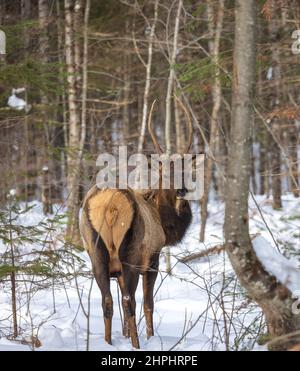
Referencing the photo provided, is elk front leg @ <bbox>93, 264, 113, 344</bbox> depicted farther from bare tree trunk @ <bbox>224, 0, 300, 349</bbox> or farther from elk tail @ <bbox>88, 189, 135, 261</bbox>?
bare tree trunk @ <bbox>224, 0, 300, 349</bbox>

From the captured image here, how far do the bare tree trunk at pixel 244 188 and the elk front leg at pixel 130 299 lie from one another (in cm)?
191

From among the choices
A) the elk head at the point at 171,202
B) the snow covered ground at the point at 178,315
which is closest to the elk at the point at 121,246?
the snow covered ground at the point at 178,315

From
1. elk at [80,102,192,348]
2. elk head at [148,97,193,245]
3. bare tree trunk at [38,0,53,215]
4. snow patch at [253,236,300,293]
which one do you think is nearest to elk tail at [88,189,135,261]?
elk at [80,102,192,348]

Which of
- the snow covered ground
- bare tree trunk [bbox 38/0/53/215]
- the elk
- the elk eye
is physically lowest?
the snow covered ground

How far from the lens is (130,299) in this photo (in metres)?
5.72

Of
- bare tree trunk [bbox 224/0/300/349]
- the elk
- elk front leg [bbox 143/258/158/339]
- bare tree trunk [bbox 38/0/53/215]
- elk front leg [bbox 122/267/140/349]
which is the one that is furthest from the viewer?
bare tree trunk [bbox 38/0/53/215]

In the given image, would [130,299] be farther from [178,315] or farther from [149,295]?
[178,315]

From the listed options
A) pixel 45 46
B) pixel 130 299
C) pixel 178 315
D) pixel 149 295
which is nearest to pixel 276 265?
pixel 130 299

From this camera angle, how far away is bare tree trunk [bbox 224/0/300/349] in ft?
12.9

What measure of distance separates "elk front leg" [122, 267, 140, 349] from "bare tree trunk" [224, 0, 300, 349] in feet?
6.26

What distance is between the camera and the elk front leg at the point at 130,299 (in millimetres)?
5559

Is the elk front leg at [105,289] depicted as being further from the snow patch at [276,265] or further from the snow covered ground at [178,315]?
the snow patch at [276,265]

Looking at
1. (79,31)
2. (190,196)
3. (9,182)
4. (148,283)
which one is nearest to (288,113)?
(190,196)
